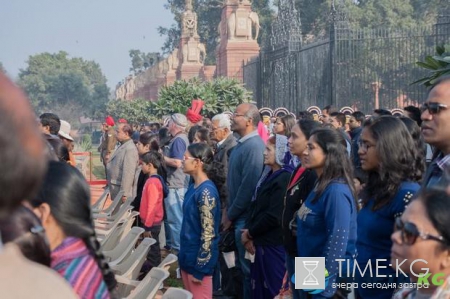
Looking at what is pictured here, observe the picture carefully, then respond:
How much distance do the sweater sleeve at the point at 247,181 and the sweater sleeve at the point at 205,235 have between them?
0.77 m

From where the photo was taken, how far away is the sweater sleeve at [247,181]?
663 cm

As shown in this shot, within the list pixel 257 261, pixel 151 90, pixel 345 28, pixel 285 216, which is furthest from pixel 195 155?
pixel 151 90

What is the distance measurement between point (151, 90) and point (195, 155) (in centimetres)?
4437

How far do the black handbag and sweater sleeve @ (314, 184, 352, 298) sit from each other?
240 centimetres

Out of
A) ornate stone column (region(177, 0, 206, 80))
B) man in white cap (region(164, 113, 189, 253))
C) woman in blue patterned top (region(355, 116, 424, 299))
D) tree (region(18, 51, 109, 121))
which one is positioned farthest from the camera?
tree (region(18, 51, 109, 121))

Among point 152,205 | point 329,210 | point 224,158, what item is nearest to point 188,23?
point 152,205

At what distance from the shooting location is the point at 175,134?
11.1 m

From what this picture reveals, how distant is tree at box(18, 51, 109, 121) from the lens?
357 feet

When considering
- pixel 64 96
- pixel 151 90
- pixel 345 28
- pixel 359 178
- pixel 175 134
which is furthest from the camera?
pixel 64 96

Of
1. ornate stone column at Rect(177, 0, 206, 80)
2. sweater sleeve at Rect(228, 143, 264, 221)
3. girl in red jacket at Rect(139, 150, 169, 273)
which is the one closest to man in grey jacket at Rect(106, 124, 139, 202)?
girl in red jacket at Rect(139, 150, 169, 273)

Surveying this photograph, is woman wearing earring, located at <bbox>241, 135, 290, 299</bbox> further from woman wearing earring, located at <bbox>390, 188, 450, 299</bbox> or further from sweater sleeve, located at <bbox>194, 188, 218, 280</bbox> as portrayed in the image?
woman wearing earring, located at <bbox>390, 188, 450, 299</bbox>

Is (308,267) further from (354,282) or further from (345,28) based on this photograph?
(345,28)

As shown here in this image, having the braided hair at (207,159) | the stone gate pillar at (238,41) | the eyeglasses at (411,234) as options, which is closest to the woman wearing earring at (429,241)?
the eyeglasses at (411,234)

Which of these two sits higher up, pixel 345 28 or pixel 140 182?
pixel 345 28
